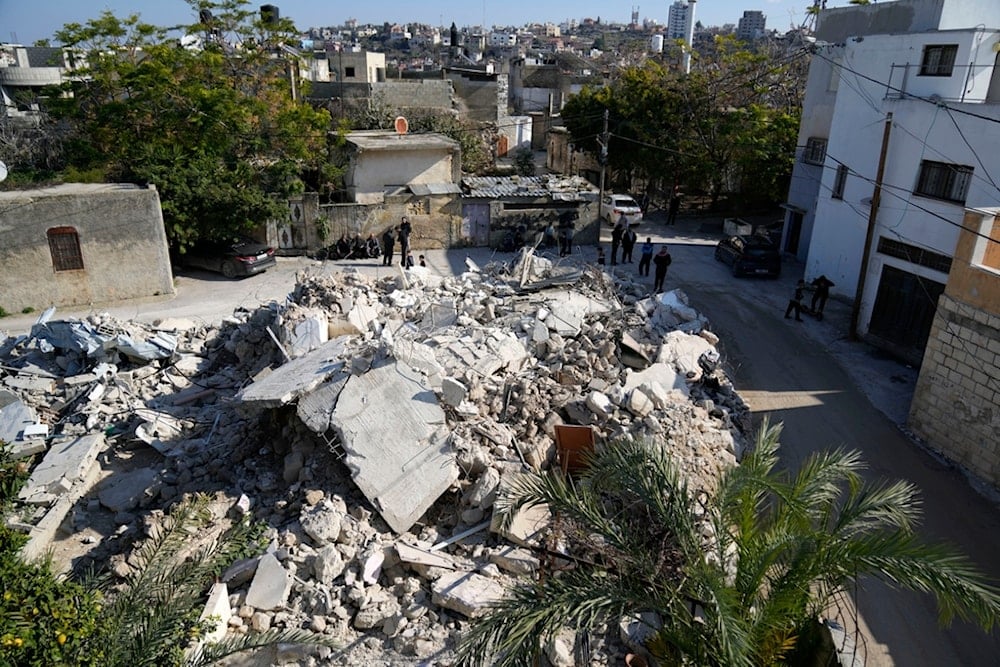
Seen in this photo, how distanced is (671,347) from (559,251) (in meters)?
10.8

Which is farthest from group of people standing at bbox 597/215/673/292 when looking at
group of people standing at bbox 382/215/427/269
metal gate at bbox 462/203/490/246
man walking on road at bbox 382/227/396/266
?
man walking on road at bbox 382/227/396/266

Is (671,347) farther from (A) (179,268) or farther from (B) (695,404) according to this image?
(A) (179,268)

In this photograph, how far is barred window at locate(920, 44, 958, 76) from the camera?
17.3 metres

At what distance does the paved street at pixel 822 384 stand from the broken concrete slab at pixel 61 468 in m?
6.18

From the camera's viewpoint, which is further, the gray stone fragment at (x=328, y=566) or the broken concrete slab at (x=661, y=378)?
the broken concrete slab at (x=661, y=378)

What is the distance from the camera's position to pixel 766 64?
102 ft

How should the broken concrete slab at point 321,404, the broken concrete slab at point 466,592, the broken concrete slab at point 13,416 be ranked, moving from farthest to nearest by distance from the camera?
the broken concrete slab at point 13,416
the broken concrete slab at point 321,404
the broken concrete slab at point 466,592

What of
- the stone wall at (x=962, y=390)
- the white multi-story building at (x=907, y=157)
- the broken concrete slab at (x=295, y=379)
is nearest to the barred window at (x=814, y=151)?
the white multi-story building at (x=907, y=157)

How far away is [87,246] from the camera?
18.9 meters

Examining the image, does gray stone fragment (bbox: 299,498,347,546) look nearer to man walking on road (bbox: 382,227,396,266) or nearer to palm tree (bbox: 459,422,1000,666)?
palm tree (bbox: 459,422,1000,666)

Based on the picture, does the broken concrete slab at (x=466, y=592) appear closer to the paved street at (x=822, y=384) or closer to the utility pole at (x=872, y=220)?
the paved street at (x=822, y=384)

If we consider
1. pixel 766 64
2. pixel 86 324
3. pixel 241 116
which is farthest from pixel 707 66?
pixel 86 324

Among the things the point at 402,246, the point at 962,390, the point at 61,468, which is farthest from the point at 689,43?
the point at 61,468

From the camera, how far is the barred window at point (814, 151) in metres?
24.5
